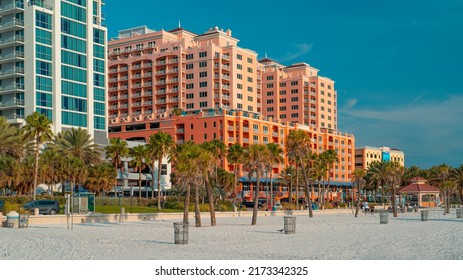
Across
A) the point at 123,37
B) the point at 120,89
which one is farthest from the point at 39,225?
the point at 123,37

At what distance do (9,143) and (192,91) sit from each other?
231 ft

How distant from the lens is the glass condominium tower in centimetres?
9250

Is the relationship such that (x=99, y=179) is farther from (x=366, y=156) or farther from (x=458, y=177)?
(x=366, y=156)

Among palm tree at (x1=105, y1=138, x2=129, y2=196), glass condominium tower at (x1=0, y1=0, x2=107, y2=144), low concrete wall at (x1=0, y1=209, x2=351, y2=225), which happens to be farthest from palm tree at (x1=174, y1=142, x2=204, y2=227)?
glass condominium tower at (x1=0, y1=0, x2=107, y2=144)

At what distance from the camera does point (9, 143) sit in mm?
72312

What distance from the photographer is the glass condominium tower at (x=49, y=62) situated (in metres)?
92.5

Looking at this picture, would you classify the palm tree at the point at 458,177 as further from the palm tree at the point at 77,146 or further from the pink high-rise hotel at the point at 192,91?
the palm tree at the point at 77,146

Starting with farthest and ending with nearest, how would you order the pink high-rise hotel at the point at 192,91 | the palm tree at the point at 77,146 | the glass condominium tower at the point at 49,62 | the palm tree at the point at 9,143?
the pink high-rise hotel at the point at 192,91 < the glass condominium tower at the point at 49,62 < the palm tree at the point at 77,146 < the palm tree at the point at 9,143

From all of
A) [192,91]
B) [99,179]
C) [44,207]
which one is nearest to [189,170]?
[44,207]

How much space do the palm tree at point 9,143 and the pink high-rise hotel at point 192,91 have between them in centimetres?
5397

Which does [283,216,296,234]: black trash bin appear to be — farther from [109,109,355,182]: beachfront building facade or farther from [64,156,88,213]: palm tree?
[109,109,355,182]: beachfront building facade

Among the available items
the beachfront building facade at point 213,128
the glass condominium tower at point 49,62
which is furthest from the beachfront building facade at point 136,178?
the beachfront building facade at point 213,128
